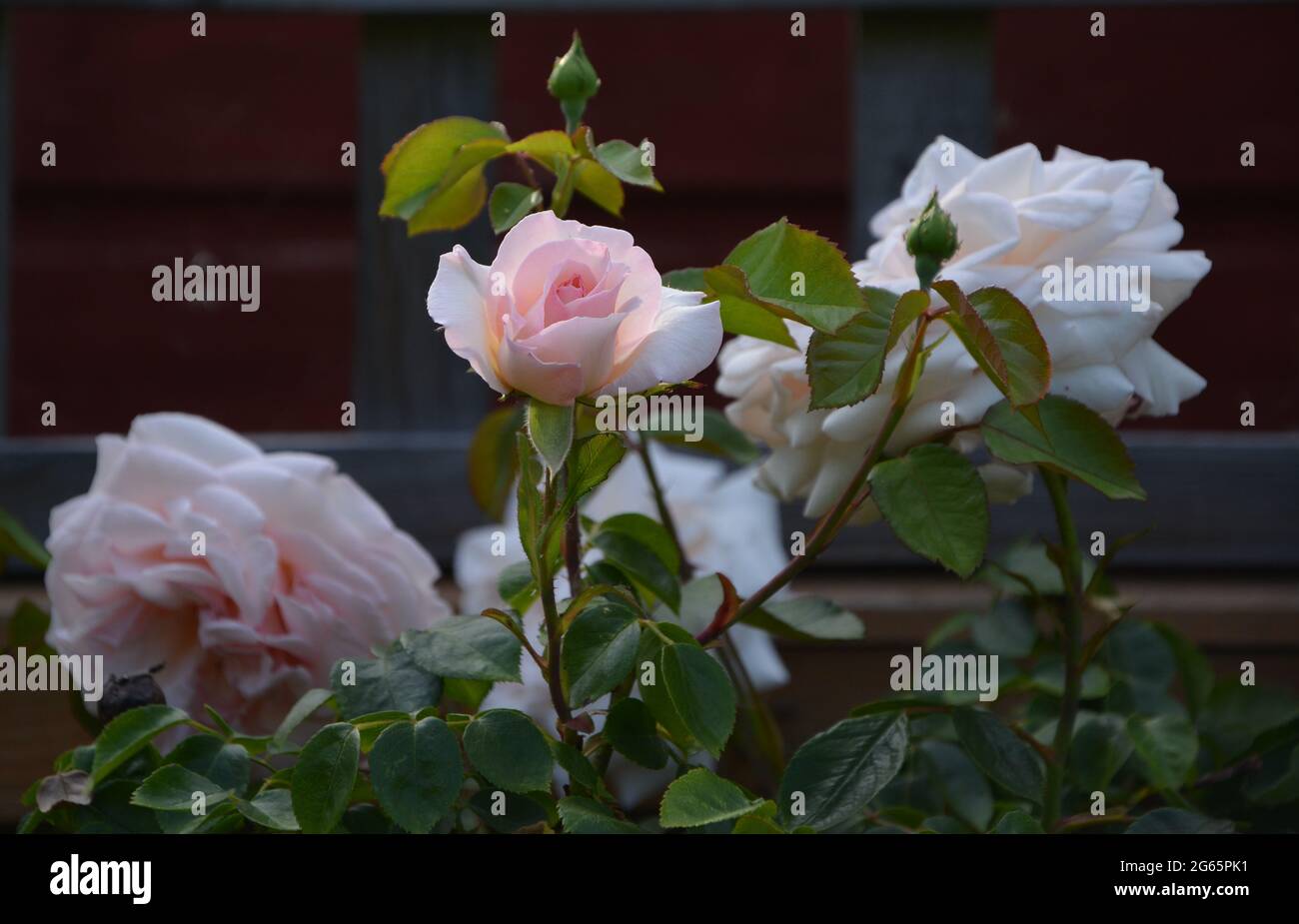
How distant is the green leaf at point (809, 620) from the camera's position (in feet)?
1.82

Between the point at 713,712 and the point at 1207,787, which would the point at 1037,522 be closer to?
the point at 1207,787

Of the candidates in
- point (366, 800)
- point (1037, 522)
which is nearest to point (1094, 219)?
point (366, 800)

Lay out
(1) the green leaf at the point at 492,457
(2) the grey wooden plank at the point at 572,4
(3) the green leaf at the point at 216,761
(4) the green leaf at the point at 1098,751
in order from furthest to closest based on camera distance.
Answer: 1. (2) the grey wooden plank at the point at 572,4
2. (1) the green leaf at the point at 492,457
3. (4) the green leaf at the point at 1098,751
4. (3) the green leaf at the point at 216,761

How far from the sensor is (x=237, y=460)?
2.02 feet

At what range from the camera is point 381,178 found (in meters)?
1.24

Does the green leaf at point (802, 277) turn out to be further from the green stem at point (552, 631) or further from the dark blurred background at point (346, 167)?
the dark blurred background at point (346, 167)

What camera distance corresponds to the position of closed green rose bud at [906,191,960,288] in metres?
0.46

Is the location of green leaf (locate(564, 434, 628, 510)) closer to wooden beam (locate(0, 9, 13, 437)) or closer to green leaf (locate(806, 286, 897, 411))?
green leaf (locate(806, 286, 897, 411))

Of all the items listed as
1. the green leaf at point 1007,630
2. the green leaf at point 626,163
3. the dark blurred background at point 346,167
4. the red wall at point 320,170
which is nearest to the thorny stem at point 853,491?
the green leaf at point 626,163

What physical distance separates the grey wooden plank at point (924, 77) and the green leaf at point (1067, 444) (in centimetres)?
76

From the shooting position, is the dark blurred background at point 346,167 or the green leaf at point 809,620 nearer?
the green leaf at point 809,620

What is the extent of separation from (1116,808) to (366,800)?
35 centimetres

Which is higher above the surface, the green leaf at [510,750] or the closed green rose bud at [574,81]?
the closed green rose bud at [574,81]

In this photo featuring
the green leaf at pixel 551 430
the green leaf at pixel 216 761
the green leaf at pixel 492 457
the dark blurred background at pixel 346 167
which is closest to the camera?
the green leaf at pixel 551 430
